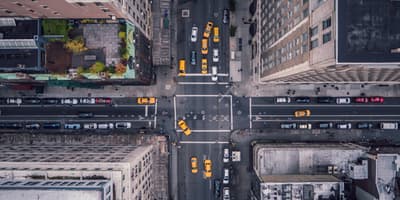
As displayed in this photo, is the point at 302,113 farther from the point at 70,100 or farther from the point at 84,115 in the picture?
the point at 70,100

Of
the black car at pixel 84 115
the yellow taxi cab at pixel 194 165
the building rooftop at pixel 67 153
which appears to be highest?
the black car at pixel 84 115

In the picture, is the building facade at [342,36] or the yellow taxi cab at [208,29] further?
the yellow taxi cab at [208,29]

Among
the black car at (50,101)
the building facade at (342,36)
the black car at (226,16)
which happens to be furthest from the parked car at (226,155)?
the black car at (50,101)

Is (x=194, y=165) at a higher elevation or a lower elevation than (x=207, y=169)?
higher

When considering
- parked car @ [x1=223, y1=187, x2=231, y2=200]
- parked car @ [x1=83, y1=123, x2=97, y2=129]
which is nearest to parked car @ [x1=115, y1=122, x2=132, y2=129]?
parked car @ [x1=83, y1=123, x2=97, y2=129]

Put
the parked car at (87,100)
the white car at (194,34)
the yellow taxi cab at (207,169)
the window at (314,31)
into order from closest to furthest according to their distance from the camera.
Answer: the window at (314,31)
the white car at (194,34)
the yellow taxi cab at (207,169)
the parked car at (87,100)

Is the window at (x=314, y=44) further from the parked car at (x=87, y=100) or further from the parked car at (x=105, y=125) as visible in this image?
the parked car at (x=87, y=100)

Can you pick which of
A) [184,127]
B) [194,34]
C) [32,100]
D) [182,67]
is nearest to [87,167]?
[184,127]

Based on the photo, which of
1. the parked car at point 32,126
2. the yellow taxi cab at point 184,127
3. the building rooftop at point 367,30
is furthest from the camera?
the parked car at point 32,126
